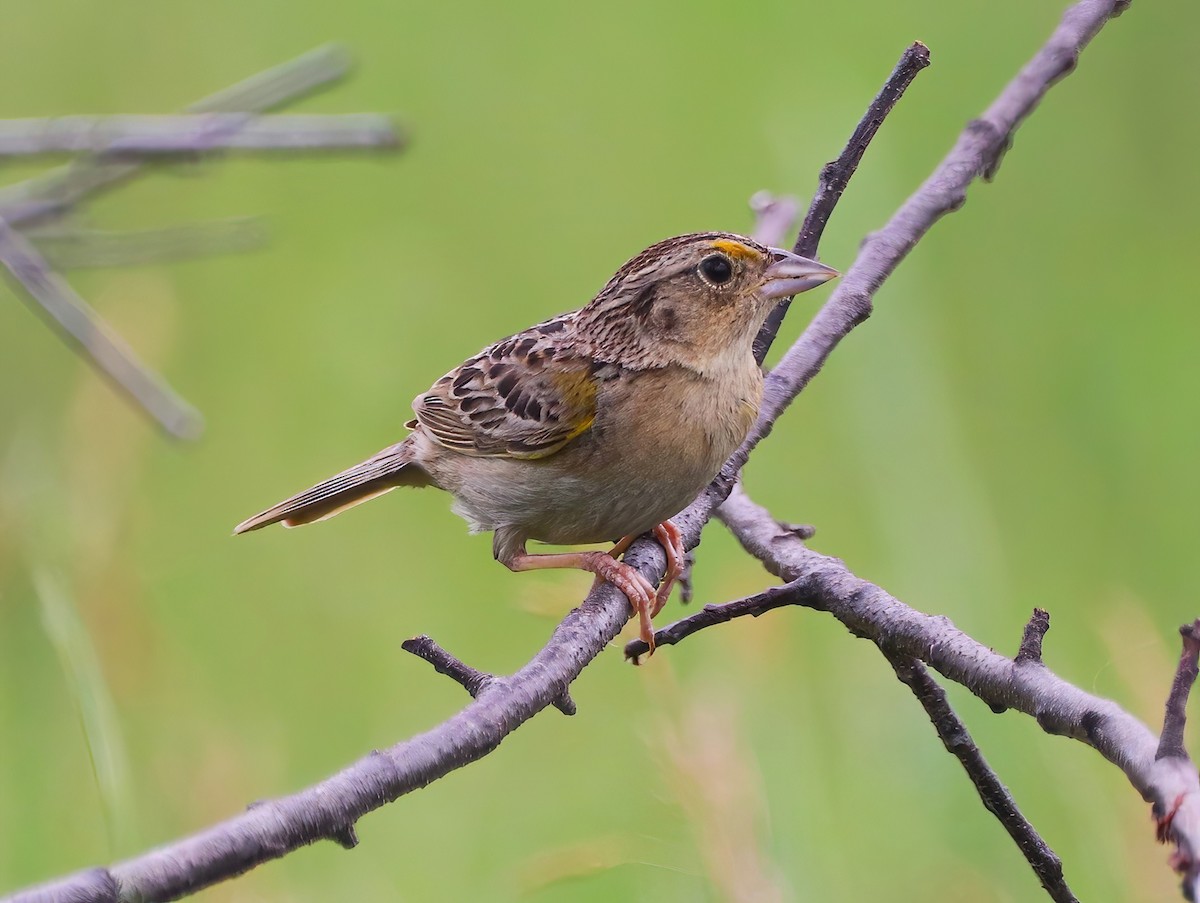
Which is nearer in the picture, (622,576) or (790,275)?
(622,576)

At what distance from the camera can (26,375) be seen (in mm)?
6949

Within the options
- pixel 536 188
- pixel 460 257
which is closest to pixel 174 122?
pixel 460 257

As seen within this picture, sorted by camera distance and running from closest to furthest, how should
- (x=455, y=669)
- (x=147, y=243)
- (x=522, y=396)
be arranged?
(x=455, y=669) < (x=147, y=243) < (x=522, y=396)

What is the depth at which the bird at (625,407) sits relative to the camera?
11.3ft

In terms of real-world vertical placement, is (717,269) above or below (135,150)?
above

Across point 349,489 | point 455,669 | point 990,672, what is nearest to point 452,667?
point 455,669

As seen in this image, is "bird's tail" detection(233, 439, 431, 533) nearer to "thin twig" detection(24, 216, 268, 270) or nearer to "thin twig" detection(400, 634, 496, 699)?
"thin twig" detection(24, 216, 268, 270)

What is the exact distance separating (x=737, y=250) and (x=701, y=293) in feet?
0.47

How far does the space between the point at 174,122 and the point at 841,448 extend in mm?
3570

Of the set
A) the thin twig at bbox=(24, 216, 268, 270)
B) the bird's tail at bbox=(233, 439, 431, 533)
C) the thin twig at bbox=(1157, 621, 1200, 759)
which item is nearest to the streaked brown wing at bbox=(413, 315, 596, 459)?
the bird's tail at bbox=(233, 439, 431, 533)

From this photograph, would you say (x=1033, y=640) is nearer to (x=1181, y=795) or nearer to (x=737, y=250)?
(x=1181, y=795)

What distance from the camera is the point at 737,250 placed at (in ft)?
11.9

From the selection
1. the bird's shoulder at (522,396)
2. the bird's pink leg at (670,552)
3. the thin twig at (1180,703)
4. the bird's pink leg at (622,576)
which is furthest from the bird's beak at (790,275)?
the thin twig at (1180,703)

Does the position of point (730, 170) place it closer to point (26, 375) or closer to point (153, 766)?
point (26, 375)
